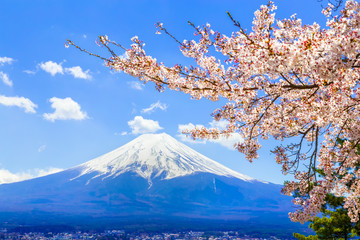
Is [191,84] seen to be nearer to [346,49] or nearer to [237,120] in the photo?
[237,120]

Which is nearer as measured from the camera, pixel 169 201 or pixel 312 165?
pixel 312 165

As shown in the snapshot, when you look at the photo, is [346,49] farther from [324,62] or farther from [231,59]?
[231,59]

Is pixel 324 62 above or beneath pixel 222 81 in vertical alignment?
beneath

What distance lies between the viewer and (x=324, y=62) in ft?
7.43

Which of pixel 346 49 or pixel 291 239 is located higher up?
pixel 346 49

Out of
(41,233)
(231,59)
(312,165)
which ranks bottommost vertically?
(41,233)

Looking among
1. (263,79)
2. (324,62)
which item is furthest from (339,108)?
(324,62)

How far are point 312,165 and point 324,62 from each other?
3228 millimetres

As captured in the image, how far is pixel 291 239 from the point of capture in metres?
83.6

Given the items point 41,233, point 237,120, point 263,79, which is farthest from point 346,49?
point 41,233

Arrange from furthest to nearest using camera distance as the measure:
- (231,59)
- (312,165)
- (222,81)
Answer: (312,165) < (222,81) < (231,59)

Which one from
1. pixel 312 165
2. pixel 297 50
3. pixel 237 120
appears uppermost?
pixel 237 120

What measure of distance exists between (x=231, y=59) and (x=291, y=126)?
7.26 feet

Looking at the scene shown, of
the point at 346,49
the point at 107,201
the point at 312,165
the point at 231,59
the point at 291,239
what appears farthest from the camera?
the point at 107,201
